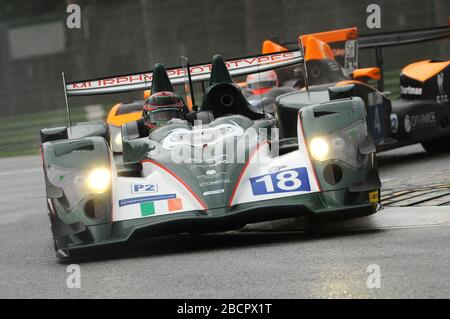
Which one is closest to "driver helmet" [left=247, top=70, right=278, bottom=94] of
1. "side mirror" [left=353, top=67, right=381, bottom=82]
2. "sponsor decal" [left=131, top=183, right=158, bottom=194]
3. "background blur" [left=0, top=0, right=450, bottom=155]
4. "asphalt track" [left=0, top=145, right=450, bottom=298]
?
"side mirror" [left=353, top=67, right=381, bottom=82]

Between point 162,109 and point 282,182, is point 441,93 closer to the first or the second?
point 162,109

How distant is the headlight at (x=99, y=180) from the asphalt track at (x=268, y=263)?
0.47m

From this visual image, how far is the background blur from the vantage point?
74.8ft

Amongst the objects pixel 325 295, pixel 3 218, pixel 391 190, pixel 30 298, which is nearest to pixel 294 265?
pixel 325 295

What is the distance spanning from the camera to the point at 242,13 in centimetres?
2383

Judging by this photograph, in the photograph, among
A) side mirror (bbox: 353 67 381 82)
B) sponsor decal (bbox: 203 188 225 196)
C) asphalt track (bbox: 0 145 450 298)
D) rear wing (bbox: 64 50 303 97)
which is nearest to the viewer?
asphalt track (bbox: 0 145 450 298)

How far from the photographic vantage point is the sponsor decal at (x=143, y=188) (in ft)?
23.6

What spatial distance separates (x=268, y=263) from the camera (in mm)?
6301

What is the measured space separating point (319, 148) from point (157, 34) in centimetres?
1698

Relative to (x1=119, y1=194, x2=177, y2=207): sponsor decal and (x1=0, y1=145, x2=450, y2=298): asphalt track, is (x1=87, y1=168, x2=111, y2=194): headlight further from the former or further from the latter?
(x1=0, y1=145, x2=450, y2=298): asphalt track

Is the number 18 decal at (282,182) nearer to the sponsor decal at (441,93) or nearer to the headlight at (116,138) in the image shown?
the headlight at (116,138)

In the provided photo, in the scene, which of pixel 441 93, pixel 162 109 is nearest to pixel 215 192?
pixel 162 109

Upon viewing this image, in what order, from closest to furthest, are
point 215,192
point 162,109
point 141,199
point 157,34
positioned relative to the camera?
1. point 215,192
2. point 141,199
3. point 162,109
4. point 157,34

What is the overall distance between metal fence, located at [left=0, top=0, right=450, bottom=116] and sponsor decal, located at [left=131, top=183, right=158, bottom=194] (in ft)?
51.2
